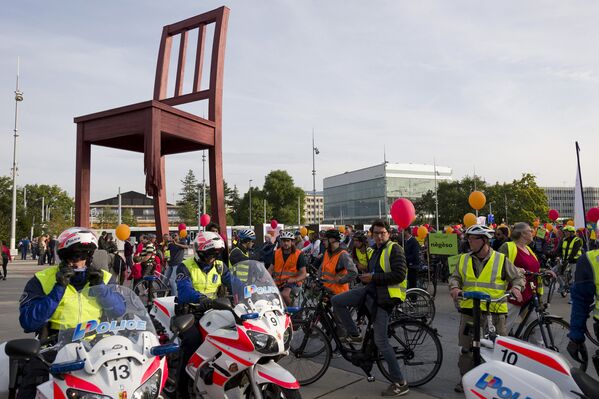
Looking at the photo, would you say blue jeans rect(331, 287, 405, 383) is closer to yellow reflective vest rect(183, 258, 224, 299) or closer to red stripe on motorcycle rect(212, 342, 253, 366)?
yellow reflective vest rect(183, 258, 224, 299)

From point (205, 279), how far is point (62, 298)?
1.74 m

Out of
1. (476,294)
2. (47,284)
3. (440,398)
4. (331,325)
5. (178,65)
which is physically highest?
(178,65)

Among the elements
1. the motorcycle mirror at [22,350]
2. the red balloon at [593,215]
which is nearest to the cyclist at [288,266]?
the motorcycle mirror at [22,350]

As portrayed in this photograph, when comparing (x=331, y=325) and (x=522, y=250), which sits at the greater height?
(x=522, y=250)

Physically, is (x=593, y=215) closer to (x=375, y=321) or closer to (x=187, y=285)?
(x=375, y=321)

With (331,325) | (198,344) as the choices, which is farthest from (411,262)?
(198,344)

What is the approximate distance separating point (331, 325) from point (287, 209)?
74.2 m

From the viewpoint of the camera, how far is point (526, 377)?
2.36 metres

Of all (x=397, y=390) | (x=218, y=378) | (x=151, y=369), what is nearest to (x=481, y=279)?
(x=397, y=390)

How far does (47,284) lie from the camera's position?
324 centimetres

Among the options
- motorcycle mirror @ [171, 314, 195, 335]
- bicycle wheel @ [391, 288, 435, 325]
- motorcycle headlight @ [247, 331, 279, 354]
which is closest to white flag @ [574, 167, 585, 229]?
bicycle wheel @ [391, 288, 435, 325]

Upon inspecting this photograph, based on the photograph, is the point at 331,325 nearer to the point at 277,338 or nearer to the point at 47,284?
the point at 277,338

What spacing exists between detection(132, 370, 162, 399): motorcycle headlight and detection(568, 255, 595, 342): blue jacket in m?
2.90

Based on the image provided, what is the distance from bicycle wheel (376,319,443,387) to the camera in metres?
5.12
